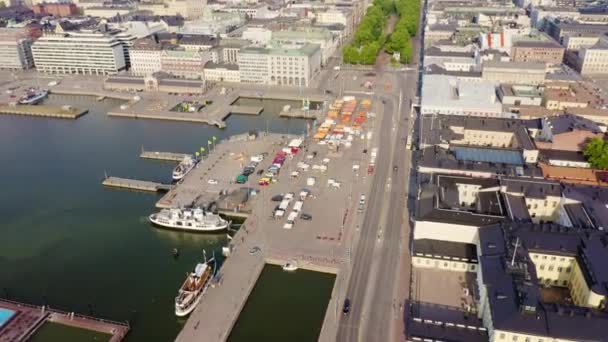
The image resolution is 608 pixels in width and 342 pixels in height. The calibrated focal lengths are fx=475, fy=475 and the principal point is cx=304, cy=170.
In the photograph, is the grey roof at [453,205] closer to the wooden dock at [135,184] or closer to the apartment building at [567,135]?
the apartment building at [567,135]

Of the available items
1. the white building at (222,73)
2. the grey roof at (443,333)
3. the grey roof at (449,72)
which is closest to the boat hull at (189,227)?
the grey roof at (443,333)

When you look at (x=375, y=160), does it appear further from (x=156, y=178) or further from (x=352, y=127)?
(x=156, y=178)

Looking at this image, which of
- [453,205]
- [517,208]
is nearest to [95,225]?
[453,205]

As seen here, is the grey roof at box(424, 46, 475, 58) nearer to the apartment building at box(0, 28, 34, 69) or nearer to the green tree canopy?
the green tree canopy

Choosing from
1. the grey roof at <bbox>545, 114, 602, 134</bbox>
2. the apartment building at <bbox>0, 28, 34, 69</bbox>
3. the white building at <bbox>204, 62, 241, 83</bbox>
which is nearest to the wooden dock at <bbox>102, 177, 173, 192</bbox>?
the white building at <bbox>204, 62, 241, 83</bbox>

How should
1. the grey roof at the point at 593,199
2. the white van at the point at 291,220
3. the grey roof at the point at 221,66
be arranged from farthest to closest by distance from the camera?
1. the grey roof at the point at 221,66
2. the white van at the point at 291,220
3. the grey roof at the point at 593,199

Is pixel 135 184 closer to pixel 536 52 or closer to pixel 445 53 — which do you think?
pixel 445 53
